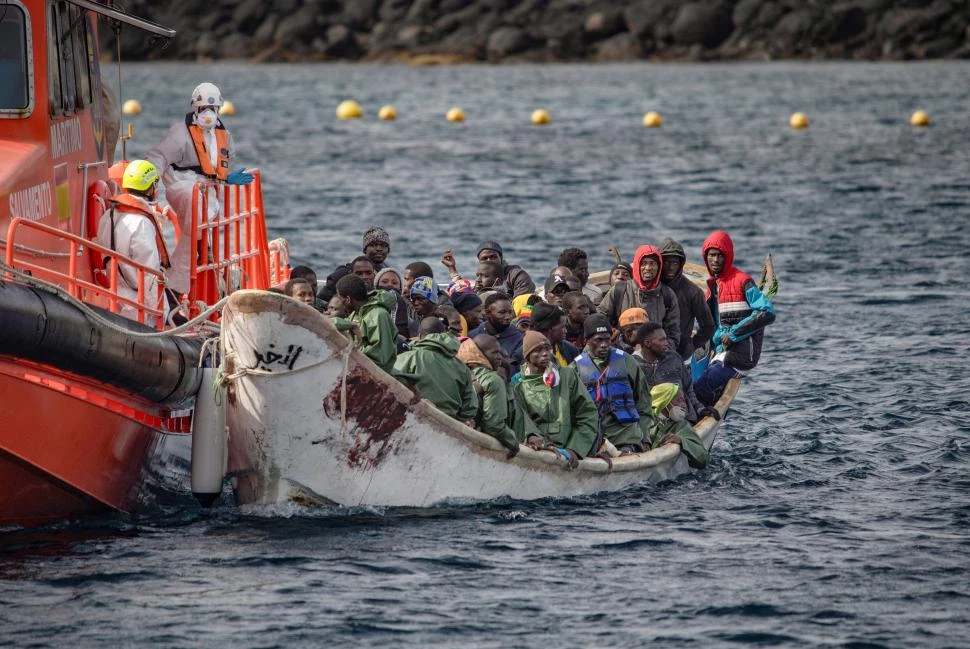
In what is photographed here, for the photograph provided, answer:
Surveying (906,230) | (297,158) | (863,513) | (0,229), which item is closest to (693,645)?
(863,513)

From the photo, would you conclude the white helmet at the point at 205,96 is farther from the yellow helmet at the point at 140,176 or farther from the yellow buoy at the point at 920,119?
the yellow buoy at the point at 920,119

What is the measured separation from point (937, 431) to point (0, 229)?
870 centimetres

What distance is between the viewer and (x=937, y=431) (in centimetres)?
1511

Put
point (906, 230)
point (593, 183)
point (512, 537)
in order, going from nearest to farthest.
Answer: point (512, 537)
point (906, 230)
point (593, 183)

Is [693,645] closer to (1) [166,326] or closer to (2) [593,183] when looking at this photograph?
(1) [166,326]

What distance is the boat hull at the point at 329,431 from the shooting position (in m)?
10.6

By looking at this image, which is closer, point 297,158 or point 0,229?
point 0,229

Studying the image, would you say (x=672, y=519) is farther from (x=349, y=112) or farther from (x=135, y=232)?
(x=349, y=112)

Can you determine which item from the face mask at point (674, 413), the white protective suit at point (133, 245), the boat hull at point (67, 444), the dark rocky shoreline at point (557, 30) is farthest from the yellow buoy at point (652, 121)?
the boat hull at point (67, 444)

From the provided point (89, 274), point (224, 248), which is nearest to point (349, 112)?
point (224, 248)

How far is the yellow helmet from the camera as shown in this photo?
1185 cm

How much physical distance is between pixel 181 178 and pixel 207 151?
311 millimetres

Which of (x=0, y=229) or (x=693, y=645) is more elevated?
(x=0, y=229)

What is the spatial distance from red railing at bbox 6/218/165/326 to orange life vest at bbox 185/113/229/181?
4.75 feet
